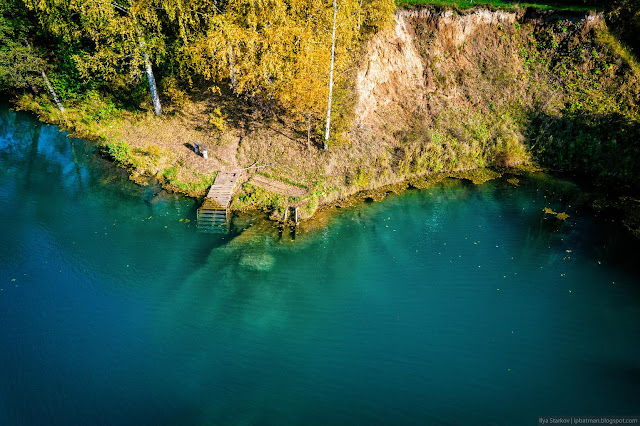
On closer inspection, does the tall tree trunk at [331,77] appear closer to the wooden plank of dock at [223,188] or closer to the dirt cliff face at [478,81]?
the dirt cliff face at [478,81]

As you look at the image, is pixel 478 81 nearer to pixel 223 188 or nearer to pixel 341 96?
pixel 341 96

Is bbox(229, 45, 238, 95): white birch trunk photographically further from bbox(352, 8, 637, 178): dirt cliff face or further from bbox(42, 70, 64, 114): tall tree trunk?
bbox(42, 70, 64, 114): tall tree trunk

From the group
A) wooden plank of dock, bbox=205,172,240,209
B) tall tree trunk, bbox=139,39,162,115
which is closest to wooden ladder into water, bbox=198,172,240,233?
wooden plank of dock, bbox=205,172,240,209

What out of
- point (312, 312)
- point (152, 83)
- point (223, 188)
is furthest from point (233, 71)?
point (312, 312)

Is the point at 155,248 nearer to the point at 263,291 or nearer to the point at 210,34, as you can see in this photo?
the point at 263,291

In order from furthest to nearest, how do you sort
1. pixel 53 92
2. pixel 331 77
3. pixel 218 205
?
pixel 53 92
pixel 331 77
pixel 218 205

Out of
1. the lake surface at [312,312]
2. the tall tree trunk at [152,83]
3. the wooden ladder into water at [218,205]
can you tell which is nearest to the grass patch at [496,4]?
the lake surface at [312,312]
